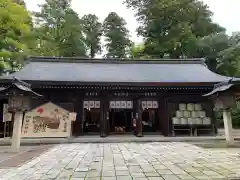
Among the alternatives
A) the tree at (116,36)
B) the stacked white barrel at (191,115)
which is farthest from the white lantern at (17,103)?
the tree at (116,36)

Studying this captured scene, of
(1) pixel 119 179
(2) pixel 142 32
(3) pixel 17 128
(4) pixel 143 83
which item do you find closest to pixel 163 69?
(4) pixel 143 83

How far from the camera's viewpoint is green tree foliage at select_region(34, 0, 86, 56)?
85.6ft

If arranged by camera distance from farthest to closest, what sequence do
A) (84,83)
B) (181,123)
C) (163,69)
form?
(163,69), (181,123), (84,83)

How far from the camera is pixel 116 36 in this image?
36094mm

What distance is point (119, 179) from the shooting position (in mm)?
4512

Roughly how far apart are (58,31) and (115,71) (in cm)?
1552

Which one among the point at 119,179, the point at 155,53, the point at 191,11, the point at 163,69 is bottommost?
the point at 119,179

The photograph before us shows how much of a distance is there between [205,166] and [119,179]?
2.40 meters

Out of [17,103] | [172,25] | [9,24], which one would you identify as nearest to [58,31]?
[9,24]

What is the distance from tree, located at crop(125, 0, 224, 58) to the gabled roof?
34.6 ft

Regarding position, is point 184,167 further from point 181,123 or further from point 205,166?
point 181,123

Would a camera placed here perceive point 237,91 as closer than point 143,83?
Yes

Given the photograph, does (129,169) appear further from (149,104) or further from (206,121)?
(206,121)

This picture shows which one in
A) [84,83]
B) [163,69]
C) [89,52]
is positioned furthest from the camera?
[89,52]
